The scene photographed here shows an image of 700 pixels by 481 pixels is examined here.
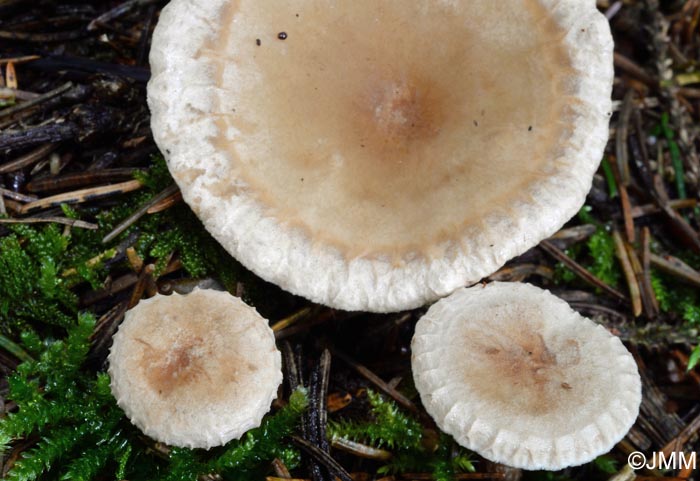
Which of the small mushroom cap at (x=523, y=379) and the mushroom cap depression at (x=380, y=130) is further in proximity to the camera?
the mushroom cap depression at (x=380, y=130)

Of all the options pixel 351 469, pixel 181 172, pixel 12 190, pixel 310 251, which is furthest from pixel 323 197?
pixel 12 190

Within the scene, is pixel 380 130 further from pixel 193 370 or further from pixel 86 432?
pixel 86 432

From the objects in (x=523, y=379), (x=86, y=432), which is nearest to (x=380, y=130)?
(x=523, y=379)

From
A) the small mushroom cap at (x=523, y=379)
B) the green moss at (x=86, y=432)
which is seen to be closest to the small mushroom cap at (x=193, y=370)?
the green moss at (x=86, y=432)

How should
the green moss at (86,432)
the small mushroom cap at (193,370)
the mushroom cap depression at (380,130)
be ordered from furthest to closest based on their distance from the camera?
the mushroom cap depression at (380,130), the green moss at (86,432), the small mushroom cap at (193,370)

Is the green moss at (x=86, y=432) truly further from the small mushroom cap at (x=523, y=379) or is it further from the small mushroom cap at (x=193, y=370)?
the small mushroom cap at (x=523, y=379)

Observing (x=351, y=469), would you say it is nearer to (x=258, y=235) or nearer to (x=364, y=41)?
(x=258, y=235)
